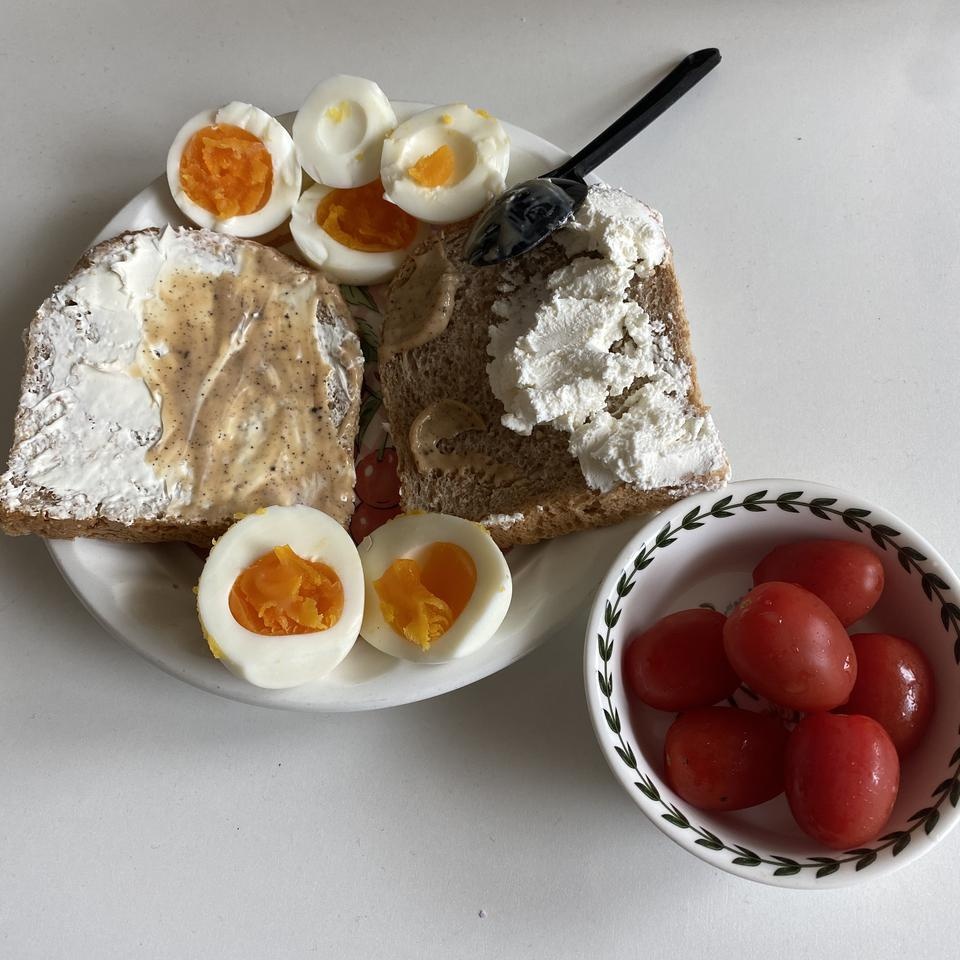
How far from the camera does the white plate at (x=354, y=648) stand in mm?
1632

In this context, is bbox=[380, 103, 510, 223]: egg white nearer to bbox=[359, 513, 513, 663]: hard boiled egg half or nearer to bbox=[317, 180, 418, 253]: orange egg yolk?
bbox=[317, 180, 418, 253]: orange egg yolk

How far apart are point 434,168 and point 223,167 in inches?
16.4

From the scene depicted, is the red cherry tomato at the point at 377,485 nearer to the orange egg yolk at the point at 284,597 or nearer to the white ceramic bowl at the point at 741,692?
the orange egg yolk at the point at 284,597

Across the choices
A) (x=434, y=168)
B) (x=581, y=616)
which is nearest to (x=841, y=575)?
(x=581, y=616)

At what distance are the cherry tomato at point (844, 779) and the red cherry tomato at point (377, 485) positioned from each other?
90cm

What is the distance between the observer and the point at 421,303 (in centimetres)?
182

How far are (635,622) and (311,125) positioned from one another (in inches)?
45.5

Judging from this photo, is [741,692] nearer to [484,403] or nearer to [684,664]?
[684,664]

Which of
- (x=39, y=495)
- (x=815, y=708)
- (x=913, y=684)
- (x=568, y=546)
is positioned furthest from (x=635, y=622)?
(x=39, y=495)

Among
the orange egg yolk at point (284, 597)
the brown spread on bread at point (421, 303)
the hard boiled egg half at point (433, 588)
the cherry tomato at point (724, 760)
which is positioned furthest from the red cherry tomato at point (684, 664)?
the brown spread on bread at point (421, 303)

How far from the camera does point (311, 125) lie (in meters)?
1.79

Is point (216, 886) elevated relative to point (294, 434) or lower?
lower

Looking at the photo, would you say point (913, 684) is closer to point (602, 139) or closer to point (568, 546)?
point (568, 546)

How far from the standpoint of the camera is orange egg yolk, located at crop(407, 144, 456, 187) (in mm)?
1767
